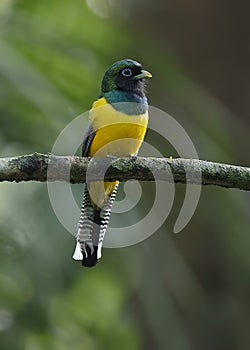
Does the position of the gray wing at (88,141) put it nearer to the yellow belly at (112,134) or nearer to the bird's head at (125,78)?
the yellow belly at (112,134)

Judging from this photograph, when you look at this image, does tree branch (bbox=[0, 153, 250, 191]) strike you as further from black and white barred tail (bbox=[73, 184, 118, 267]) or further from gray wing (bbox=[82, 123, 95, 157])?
gray wing (bbox=[82, 123, 95, 157])

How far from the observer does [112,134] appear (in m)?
4.11

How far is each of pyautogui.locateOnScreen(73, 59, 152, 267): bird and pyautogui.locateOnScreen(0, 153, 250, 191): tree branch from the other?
60 centimetres

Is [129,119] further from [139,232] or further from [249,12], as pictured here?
[249,12]

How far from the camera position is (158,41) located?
23.0 ft

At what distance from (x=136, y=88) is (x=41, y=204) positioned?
4.79 feet

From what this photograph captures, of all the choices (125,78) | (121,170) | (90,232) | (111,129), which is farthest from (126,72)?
(121,170)

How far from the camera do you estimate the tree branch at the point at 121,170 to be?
321cm

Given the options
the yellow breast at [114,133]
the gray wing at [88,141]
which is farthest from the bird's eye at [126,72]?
the gray wing at [88,141]

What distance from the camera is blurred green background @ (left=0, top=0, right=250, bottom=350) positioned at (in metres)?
5.38

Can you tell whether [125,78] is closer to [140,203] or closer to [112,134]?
[112,134]

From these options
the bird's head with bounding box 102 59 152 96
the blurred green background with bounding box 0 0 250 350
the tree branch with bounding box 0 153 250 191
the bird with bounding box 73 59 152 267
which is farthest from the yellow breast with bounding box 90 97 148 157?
the blurred green background with bounding box 0 0 250 350

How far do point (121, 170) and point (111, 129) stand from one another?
34.8 inches

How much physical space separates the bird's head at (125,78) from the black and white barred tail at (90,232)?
1.65 feet
